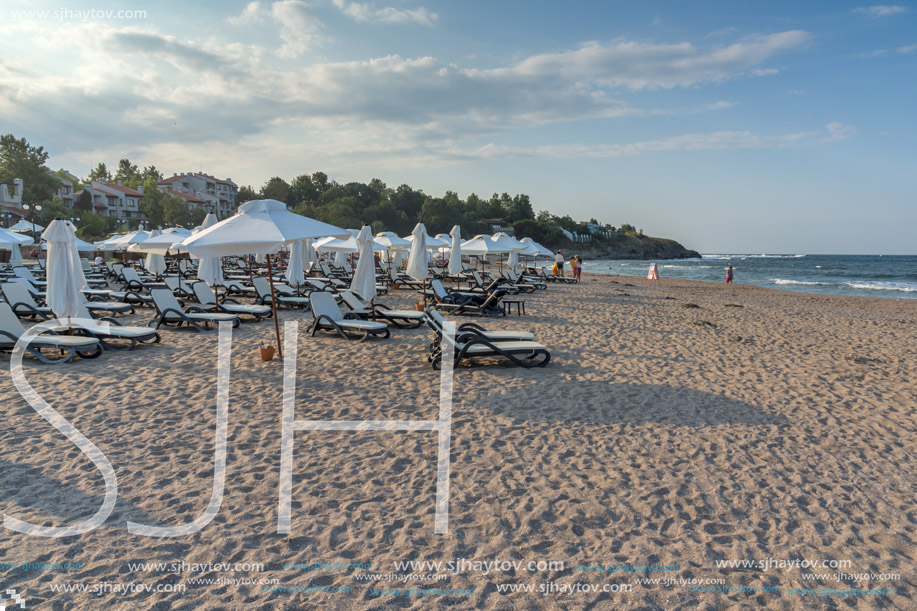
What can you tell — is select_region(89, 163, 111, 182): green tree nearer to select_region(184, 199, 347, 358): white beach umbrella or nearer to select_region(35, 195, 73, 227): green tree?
select_region(35, 195, 73, 227): green tree

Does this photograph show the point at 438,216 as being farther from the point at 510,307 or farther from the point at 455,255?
the point at 510,307

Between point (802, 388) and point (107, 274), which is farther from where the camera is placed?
point (107, 274)

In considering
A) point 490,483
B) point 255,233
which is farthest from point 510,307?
point 490,483

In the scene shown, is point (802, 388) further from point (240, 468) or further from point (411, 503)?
point (240, 468)

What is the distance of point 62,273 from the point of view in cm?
806

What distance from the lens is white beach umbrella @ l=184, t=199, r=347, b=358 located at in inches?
253

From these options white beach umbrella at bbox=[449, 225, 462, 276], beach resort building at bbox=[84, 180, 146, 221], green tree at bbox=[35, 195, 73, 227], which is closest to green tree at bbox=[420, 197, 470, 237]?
beach resort building at bbox=[84, 180, 146, 221]

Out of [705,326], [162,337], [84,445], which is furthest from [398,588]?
[705,326]

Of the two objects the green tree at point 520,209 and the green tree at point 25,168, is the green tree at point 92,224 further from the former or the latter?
the green tree at point 520,209

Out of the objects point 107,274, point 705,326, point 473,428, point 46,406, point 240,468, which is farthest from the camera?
point 107,274

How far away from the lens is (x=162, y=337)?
916 centimetres

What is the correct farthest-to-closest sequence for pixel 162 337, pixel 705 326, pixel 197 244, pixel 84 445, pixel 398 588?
pixel 705 326 < pixel 162 337 < pixel 197 244 < pixel 84 445 < pixel 398 588

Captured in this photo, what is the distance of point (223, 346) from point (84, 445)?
4.01m

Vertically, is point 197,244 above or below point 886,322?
above
